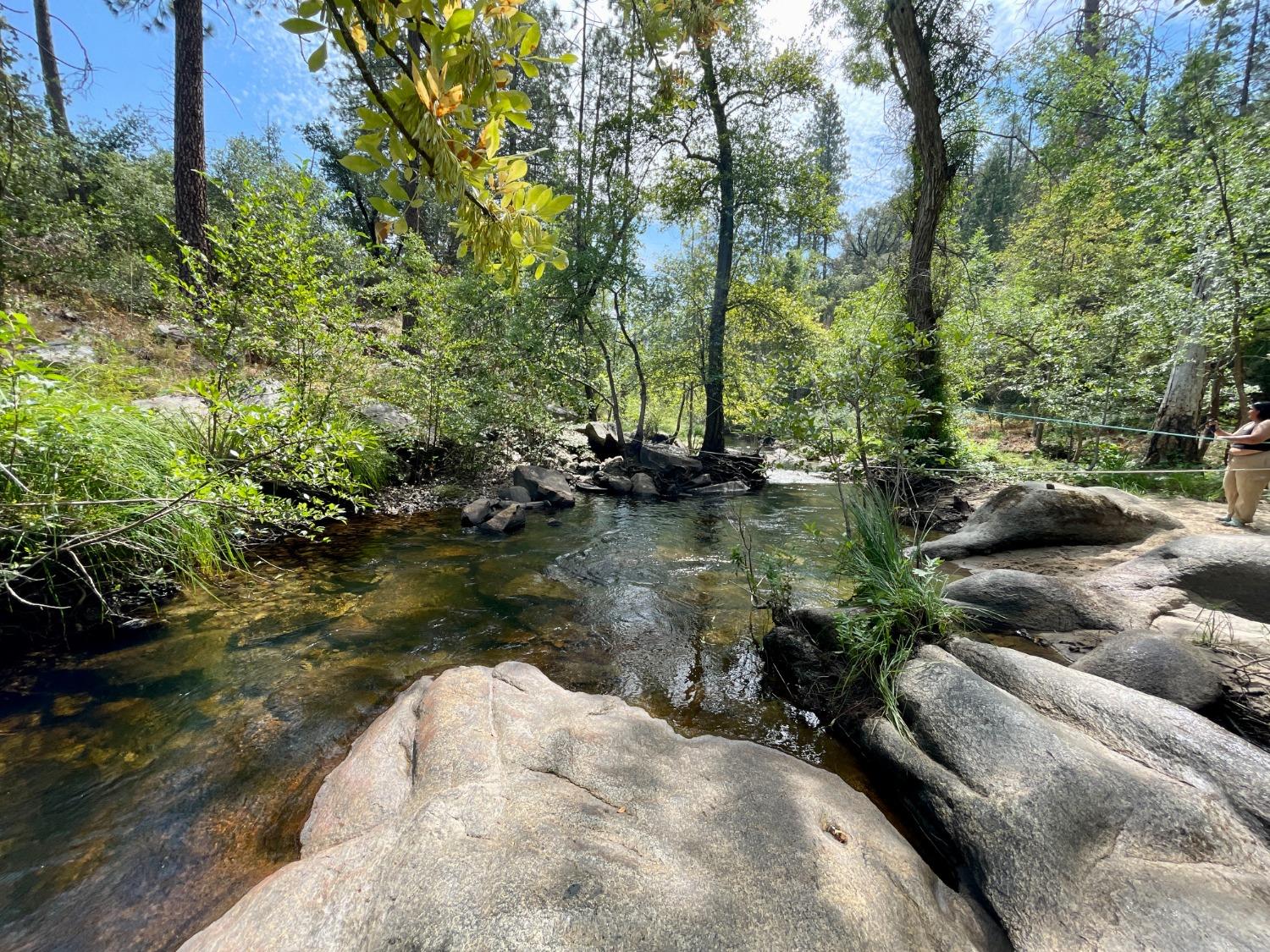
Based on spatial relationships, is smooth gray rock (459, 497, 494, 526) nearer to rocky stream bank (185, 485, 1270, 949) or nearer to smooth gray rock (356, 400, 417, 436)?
smooth gray rock (356, 400, 417, 436)

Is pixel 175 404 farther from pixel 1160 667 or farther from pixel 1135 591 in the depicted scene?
pixel 1135 591

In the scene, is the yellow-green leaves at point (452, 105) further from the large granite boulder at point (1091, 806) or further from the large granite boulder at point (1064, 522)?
the large granite boulder at point (1064, 522)

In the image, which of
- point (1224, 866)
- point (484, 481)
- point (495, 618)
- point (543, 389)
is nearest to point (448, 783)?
point (495, 618)

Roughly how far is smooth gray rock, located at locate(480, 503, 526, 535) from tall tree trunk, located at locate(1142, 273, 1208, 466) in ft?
38.5

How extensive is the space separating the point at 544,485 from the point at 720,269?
7.70 m

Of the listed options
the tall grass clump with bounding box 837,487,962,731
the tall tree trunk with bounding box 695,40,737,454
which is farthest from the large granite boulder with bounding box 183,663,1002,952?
the tall tree trunk with bounding box 695,40,737,454

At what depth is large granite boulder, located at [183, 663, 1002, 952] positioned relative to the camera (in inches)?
59.8

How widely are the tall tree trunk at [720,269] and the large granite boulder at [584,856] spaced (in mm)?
11304

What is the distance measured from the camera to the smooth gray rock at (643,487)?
10813 millimetres

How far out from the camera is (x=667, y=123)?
11688 millimetres

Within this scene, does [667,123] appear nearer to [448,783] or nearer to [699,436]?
[699,436]

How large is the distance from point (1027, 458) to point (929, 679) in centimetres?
1224

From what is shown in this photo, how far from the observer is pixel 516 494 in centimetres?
926

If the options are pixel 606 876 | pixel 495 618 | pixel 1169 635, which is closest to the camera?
pixel 606 876
